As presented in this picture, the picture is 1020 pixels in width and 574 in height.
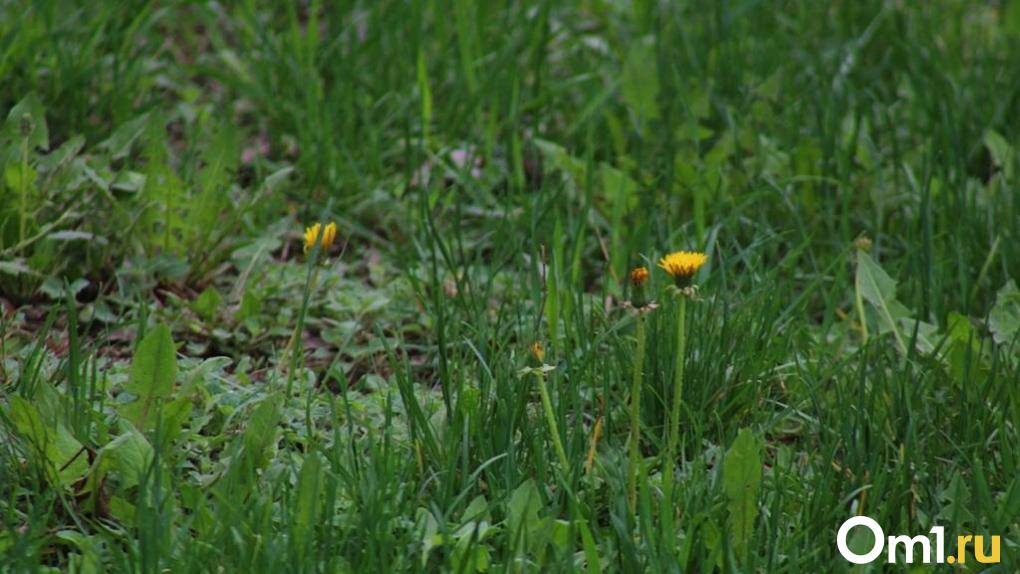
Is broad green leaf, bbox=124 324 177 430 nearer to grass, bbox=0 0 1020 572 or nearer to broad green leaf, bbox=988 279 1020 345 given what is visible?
grass, bbox=0 0 1020 572

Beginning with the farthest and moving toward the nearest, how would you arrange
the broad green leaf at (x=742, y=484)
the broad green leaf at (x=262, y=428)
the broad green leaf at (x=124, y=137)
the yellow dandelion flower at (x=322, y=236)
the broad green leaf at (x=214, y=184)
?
1. the broad green leaf at (x=124, y=137)
2. the broad green leaf at (x=214, y=184)
3. the yellow dandelion flower at (x=322, y=236)
4. the broad green leaf at (x=262, y=428)
5. the broad green leaf at (x=742, y=484)

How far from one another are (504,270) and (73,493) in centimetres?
123

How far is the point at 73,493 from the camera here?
2217 mm

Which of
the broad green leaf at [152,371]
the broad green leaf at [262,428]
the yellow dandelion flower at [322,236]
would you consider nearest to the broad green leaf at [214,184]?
the yellow dandelion flower at [322,236]

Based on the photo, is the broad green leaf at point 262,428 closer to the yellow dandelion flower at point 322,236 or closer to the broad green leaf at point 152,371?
the broad green leaf at point 152,371

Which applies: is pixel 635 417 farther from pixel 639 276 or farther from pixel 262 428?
pixel 262 428

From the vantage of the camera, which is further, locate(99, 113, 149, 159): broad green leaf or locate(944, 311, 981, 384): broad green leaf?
locate(99, 113, 149, 159): broad green leaf

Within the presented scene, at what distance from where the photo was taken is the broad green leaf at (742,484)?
2.13 meters

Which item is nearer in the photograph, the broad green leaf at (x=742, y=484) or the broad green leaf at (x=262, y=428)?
the broad green leaf at (x=742, y=484)

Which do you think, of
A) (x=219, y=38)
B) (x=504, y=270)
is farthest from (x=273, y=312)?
(x=219, y=38)

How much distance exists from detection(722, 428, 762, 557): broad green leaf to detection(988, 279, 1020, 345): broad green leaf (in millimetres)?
838

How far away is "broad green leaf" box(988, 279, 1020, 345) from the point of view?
2.76 metres

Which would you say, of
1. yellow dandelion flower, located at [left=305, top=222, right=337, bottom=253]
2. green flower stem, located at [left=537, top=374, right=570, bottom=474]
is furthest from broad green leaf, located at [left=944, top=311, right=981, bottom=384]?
yellow dandelion flower, located at [left=305, top=222, right=337, bottom=253]

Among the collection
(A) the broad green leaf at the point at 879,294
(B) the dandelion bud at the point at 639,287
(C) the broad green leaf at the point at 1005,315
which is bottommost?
(C) the broad green leaf at the point at 1005,315
